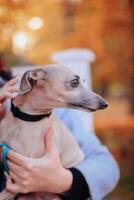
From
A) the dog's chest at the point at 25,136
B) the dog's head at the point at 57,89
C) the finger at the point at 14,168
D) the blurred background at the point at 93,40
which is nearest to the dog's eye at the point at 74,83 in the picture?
the dog's head at the point at 57,89

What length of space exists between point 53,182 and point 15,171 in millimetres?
98

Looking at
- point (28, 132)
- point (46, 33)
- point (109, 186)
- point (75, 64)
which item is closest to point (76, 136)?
point (109, 186)

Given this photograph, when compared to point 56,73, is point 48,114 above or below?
below

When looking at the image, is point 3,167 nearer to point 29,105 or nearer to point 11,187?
point 11,187

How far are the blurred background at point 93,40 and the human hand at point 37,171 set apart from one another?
199 centimetres

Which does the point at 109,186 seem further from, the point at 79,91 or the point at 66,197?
the point at 79,91

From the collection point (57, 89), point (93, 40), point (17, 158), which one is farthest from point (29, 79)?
point (93, 40)

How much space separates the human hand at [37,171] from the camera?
1.06 m

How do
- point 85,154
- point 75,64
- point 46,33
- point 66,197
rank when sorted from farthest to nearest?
point 46,33 → point 75,64 → point 85,154 → point 66,197

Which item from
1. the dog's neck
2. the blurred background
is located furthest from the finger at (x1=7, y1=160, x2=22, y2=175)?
the blurred background

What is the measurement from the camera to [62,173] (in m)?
1.11

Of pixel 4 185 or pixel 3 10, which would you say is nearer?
pixel 4 185

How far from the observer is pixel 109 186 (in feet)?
4.14

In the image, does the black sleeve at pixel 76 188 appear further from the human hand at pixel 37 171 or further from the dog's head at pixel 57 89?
the dog's head at pixel 57 89
